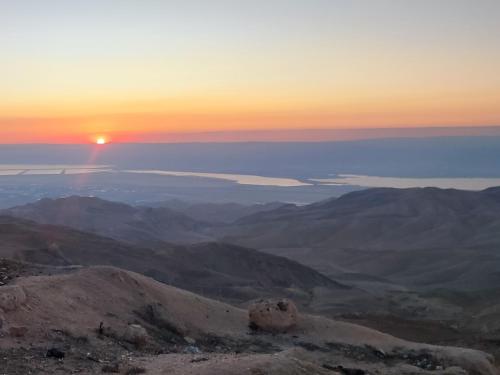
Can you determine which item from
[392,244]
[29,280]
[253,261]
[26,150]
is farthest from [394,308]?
[26,150]

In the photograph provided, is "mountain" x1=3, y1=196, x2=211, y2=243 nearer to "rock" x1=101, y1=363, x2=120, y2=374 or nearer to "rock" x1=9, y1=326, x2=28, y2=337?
"rock" x1=9, y1=326, x2=28, y2=337

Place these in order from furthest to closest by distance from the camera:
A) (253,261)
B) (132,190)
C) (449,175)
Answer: (449,175) → (132,190) → (253,261)

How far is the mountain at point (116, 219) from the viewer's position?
65250mm

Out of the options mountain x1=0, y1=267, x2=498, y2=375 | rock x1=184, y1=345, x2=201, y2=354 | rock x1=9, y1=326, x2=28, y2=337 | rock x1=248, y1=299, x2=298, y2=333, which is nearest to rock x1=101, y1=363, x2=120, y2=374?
mountain x1=0, y1=267, x2=498, y2=375

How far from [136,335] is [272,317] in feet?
14.4

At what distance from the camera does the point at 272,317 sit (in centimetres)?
1569

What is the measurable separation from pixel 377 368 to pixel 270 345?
2.35m

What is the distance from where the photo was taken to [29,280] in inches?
515

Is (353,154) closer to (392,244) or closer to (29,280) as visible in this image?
(392,244)

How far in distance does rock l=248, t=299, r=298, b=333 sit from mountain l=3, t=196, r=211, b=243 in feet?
152

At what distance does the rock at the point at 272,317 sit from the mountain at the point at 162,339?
0.68 feet

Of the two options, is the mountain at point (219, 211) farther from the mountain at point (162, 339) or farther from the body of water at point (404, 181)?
the mountain at point (162, 339)

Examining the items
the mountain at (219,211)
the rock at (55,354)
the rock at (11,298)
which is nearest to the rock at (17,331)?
the rock at (11,298)

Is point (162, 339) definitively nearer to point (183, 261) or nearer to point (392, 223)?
point (183, 261)
